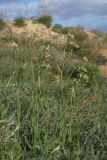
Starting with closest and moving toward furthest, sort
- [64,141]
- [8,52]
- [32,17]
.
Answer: [64,141] → [32,17] → [8,52]

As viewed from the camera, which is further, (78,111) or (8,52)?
(8,52)

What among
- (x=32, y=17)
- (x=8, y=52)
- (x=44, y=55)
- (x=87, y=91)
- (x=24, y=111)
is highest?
(x=32, y=17)

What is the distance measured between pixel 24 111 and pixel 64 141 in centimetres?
83

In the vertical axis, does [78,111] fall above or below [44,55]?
below

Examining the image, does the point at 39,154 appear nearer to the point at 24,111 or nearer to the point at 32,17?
the point at 24,111

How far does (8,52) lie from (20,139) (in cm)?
1102

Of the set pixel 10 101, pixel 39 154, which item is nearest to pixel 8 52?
pixel 10 101

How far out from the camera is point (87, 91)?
24.6 ft

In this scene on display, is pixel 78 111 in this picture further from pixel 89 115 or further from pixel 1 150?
pixel 1 150

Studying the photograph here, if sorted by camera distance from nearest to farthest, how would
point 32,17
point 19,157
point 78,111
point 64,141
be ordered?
point 19,157, point 64,141, point 32,17, point 78,111

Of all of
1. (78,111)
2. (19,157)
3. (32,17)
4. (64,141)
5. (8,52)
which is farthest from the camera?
(8,52)

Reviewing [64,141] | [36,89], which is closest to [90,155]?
[64,141]

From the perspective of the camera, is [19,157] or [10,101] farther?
[10,101]

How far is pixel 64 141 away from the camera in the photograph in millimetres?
5293
